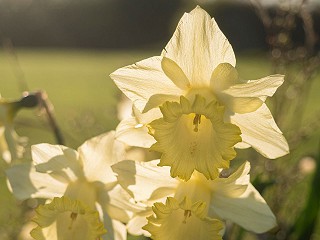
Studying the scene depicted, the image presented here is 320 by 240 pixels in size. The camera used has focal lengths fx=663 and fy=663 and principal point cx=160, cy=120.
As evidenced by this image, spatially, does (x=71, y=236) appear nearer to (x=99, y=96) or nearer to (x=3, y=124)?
(x=3, y=124)

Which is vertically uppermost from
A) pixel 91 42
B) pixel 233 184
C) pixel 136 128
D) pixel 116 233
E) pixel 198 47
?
pixel 198 47

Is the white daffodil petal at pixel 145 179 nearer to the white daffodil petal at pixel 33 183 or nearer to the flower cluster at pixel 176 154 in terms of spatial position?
the flower cluster at pixel 176 154

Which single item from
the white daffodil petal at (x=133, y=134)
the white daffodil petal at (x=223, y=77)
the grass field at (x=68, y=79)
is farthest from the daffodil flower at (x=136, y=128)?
the grass field at (x=68, y=79)

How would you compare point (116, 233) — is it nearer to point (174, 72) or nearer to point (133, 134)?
point (133, 134)

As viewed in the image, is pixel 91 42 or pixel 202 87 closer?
pixel 202 87

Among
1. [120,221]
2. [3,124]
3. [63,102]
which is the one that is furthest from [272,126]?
[63,102]

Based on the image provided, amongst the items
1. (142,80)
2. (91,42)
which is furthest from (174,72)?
(91,42)
